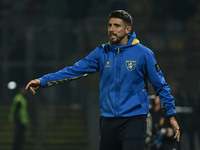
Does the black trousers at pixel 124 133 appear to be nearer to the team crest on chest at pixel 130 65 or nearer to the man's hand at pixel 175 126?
the man's hand at pixel 175 126

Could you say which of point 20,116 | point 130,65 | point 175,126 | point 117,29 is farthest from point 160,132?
point 20,116

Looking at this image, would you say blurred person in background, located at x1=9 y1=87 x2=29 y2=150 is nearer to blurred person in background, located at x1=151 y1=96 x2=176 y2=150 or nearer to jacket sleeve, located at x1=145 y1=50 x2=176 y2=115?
blurred person in background, located at x1=151 y1=96 x2=176 y2=150

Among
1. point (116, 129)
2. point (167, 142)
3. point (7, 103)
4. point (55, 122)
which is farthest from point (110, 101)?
point (7, 103)

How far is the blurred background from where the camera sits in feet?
51.4

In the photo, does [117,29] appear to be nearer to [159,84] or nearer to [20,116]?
[159,84]

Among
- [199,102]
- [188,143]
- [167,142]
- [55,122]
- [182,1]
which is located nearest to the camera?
[167,142]

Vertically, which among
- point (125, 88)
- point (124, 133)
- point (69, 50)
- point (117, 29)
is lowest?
point (124, 133)

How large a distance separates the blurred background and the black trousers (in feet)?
33.1

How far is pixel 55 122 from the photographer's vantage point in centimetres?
1659

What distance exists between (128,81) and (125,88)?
70 millimetres

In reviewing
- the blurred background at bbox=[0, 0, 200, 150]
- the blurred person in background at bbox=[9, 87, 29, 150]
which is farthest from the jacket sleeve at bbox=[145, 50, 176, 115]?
the blurred background at bbox=[0, 0, 200, 150]

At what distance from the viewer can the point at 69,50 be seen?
60.2ft

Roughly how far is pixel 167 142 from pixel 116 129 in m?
3.54

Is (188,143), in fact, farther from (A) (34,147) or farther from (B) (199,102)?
(A) (34,147)
